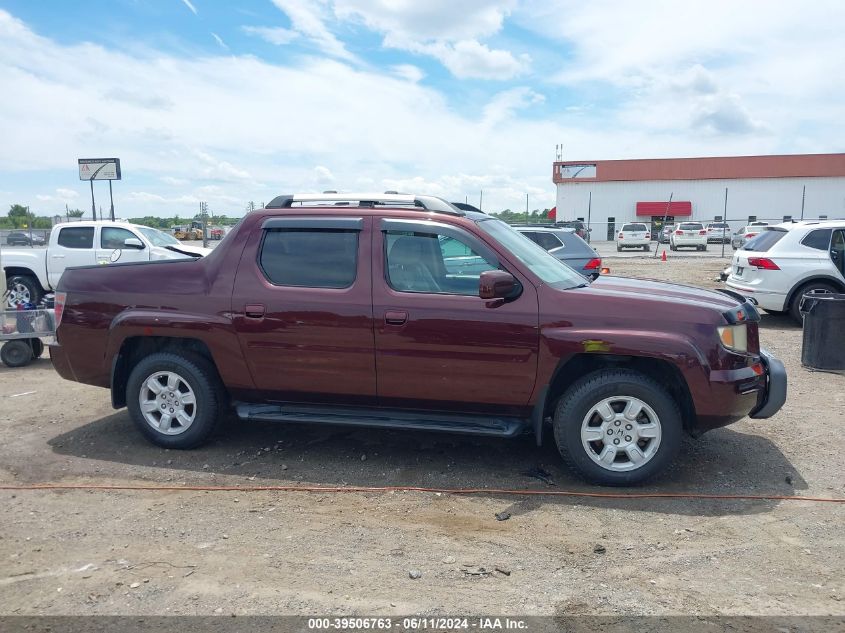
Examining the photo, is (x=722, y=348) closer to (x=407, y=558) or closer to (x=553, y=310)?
(x=553, y=310)

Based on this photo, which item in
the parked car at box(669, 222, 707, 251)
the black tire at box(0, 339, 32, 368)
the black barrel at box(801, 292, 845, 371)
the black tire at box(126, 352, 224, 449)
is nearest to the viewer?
the black tire at box(126, 352, 224, 449)

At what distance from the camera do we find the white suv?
1017 centimetres

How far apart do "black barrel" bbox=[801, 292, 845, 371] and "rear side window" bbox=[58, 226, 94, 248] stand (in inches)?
493

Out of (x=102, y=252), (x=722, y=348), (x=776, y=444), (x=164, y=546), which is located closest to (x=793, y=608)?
(x=722, y=348)

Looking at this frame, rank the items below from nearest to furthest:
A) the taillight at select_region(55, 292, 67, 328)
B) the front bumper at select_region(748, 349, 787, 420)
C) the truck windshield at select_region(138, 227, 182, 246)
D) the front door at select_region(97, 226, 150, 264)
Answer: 1. the front bumper at select_region(748, 349, 787, 420)
2. the taillight at select_region(55, 292, 67, 328)
3. the front door at select_region(97, 226, 150, 264)
4. the truck windshield at select_region(138, 227, 182, 246)

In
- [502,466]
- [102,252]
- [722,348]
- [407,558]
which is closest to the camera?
[407,558]

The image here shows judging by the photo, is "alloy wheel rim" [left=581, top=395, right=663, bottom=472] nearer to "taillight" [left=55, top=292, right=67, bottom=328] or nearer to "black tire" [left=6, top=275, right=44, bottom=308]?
"taillight" [left=55, top=292, right=67, bottom=328]

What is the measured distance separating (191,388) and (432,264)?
81.8 inches

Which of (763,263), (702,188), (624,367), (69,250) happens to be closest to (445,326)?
(624,367)

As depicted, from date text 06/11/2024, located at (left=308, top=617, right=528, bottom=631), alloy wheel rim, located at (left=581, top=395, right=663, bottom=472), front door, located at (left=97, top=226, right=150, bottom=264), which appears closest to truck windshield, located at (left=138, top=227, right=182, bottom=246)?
front door, located at (left=97, top=226, right=150, bottom=264)

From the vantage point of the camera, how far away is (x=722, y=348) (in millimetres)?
4387

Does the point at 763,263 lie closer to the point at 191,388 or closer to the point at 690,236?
the point at 191,388

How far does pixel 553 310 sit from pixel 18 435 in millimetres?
4594

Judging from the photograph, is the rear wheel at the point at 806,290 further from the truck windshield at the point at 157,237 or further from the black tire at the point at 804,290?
the truck windshield at the point at 157,237
